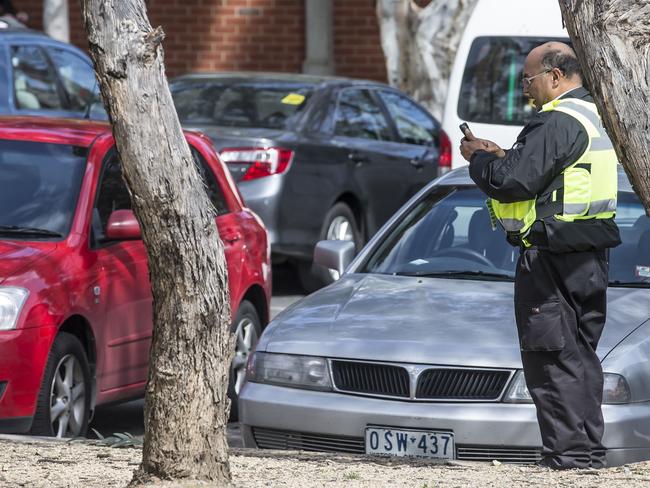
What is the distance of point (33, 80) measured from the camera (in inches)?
504

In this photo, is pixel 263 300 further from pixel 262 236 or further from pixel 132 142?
pixel 132 142

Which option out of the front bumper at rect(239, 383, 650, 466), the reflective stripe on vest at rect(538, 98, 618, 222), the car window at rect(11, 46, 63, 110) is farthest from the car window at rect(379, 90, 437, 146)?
the reflective stripe on vest at rect(538, 98, 618, 222)

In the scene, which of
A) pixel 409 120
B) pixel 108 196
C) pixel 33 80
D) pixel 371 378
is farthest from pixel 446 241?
pixel 409 120

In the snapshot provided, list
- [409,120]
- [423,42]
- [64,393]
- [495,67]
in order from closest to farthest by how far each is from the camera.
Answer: [64,393], [495,67], [409,120], [423,42]

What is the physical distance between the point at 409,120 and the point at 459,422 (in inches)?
327

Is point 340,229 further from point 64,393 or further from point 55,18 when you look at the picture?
point 55,18

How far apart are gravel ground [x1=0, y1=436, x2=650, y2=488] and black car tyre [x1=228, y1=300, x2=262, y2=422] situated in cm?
195

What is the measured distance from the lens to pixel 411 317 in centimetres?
650

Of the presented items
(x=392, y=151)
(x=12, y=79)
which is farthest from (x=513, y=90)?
(x=12, y=79)

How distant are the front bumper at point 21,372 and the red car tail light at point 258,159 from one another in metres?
5.06

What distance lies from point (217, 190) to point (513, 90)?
4.70m

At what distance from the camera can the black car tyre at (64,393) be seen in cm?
659

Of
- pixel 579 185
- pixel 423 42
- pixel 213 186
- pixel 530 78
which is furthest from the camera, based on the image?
pixel 423 42

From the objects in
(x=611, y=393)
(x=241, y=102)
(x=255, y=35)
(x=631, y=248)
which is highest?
(x=255, y=35)
